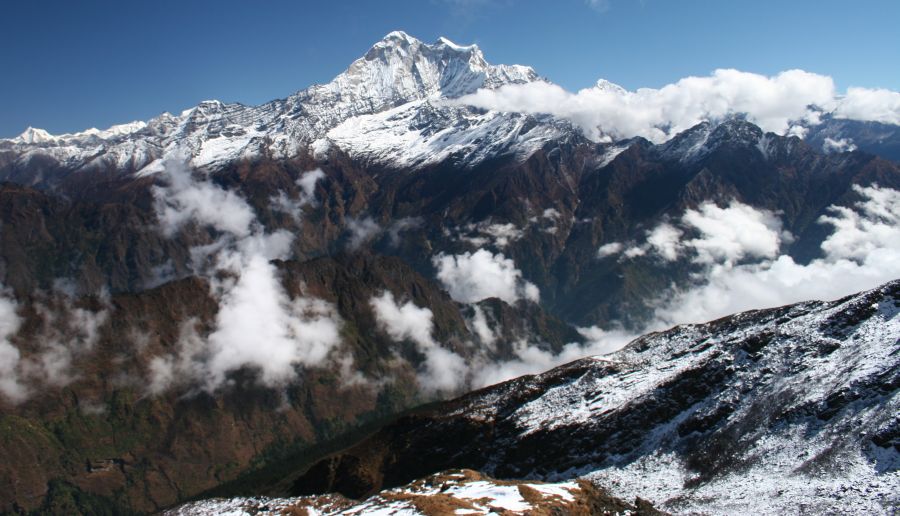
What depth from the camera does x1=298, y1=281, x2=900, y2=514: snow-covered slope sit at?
97.8 m

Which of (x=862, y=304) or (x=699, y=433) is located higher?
(x=862, y=304)

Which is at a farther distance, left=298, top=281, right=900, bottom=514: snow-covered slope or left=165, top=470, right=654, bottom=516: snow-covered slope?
left=298, top=281, right=900, bottom=514: snow-covered slope

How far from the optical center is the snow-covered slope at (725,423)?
97.8 metres

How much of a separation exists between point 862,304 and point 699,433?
5105cm

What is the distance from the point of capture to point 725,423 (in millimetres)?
131750

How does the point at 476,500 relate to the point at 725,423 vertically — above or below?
above

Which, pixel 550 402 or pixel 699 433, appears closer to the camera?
pixel 699 433

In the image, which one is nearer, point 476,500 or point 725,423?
point 476,500

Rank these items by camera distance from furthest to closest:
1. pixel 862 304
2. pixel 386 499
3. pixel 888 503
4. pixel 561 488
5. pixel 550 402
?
1. pixel 550 402
2. pixel 862 304
3. pixel 386 499
4. pixel 561 488
5. pixel 888 503

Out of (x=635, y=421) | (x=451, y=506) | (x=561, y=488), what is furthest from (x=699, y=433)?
(x=451, y=506)

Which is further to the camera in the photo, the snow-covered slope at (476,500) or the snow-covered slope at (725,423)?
the snow-covered slope at (725,423)

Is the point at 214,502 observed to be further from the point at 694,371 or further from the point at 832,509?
the point at 832,509

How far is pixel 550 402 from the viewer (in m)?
184

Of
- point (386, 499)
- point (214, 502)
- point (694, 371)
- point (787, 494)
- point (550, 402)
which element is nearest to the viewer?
point (787, 494)
